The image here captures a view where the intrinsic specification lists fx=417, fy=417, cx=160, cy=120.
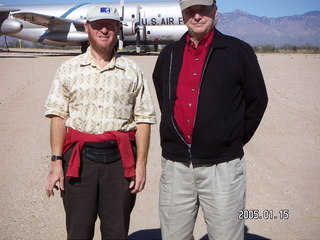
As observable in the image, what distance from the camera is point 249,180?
533cm

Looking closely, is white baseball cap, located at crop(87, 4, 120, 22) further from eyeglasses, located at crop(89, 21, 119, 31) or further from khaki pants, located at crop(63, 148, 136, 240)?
khaki pants, located at crop(63, 148, 136, 240)

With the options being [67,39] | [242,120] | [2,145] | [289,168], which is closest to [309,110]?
[289,168]

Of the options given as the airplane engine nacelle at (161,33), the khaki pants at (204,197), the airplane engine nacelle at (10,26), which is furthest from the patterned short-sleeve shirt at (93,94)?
the airplane engine nacelle at (10,26)

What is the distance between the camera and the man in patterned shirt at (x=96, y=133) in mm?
2502

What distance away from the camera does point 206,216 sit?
2621 mm

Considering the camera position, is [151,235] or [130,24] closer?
[151,235]

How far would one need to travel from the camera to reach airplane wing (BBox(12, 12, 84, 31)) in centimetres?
2784

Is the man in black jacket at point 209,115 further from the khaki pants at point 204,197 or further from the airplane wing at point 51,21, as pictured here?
the airplane wing at point 51,21

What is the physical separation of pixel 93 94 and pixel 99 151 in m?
0.34

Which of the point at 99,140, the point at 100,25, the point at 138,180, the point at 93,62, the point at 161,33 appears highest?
the point at 100,25

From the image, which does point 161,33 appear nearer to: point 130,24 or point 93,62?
point 130,24

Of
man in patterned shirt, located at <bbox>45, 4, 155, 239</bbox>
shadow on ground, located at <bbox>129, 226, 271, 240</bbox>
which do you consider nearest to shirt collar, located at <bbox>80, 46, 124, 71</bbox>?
man in patterned shirt, located at <bbox>45, 4, 155, 239</bbox>

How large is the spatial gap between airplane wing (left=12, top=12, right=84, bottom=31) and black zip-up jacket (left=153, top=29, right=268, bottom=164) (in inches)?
1059
